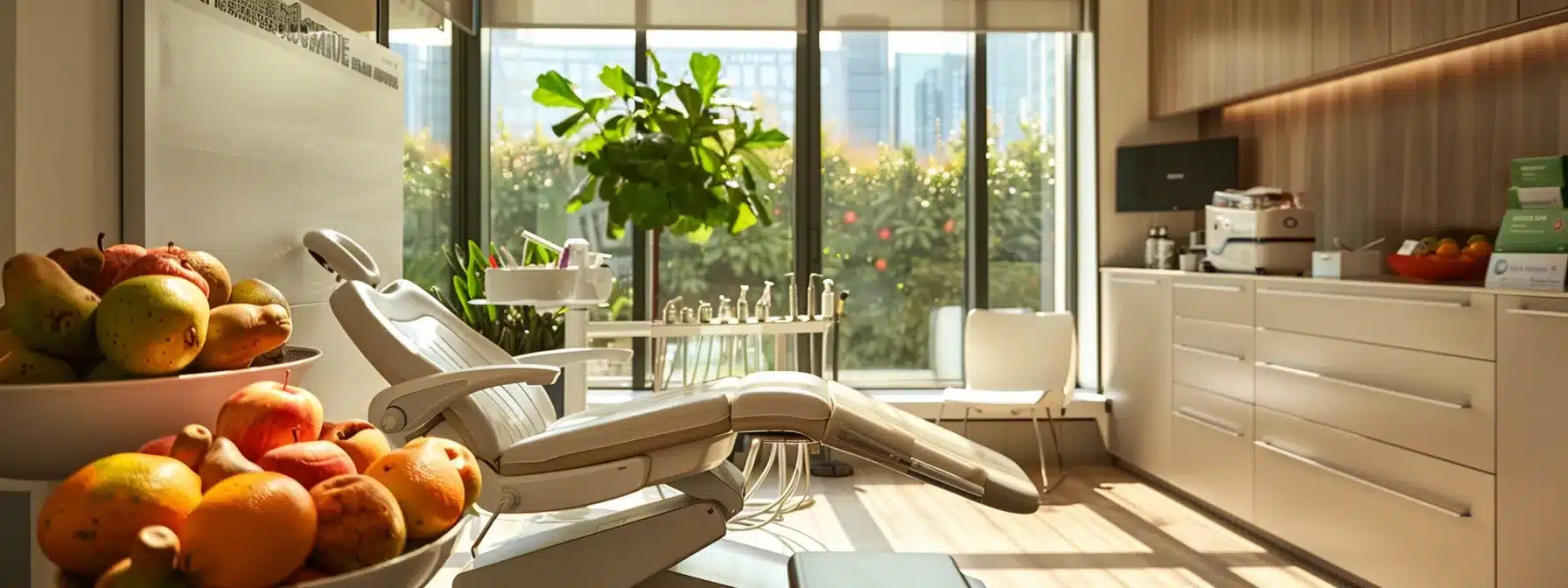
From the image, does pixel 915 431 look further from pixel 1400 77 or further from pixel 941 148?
pixel 941 148

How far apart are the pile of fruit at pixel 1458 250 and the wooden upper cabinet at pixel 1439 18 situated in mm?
600

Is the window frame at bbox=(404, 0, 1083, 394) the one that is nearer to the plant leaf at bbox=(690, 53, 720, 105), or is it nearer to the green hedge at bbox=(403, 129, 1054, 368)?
the green hedge at bbox=(403, 129, 1054, 368)

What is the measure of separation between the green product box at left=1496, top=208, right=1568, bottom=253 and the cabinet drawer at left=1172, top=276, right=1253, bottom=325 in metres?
1.02

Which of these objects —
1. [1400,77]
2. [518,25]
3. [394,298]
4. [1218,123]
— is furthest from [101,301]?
[1218,123]

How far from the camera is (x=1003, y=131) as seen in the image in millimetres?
5875

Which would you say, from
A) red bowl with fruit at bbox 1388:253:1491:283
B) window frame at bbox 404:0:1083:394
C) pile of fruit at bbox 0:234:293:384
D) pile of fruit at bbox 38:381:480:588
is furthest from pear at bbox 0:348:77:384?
window frame at bbox 404:0:1083:394

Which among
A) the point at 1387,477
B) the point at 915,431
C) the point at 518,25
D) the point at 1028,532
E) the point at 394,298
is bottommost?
the point at 1028,532

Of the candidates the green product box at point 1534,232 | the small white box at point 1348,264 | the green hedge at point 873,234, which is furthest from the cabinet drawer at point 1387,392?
the green hedge at point 873,234

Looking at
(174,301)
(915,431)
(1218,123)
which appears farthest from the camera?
(1218,123)

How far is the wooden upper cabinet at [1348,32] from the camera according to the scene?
3.69 m

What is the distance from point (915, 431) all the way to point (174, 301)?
5.99 ft

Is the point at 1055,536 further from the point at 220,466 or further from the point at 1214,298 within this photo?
the point at 220,466

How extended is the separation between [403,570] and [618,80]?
13.4ft

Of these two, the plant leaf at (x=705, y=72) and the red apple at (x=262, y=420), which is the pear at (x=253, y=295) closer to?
the red apple at (x=262, y=420)
